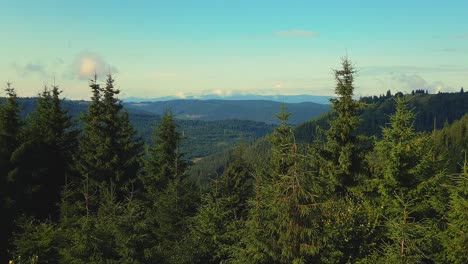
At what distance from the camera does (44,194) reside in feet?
115

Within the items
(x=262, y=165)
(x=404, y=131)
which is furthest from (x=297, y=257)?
(x=262, y=165)

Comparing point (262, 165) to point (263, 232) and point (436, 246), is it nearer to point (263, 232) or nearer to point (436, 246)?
point (436, 246)

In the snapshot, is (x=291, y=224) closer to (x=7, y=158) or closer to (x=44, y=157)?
(x=7, y=158)

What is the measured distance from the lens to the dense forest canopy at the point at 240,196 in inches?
560

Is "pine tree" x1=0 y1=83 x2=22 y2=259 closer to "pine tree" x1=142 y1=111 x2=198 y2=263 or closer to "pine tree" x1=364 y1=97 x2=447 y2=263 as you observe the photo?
"pine tree" x1=142 y1=111 x2=198 y2=263

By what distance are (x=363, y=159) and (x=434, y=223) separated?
279 inches

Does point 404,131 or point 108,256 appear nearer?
point 108,256

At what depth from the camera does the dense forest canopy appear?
14227mm

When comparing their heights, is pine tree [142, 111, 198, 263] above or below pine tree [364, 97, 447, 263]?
below

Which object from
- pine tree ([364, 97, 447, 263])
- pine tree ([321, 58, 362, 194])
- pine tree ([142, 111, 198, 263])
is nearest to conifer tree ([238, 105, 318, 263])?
pine tree ([142, 111, 198, 263])

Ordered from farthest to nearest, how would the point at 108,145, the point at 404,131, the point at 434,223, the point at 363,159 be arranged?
the point at 108,145 → the point at 363,159 → the point at 404,131 → the point at 434,223

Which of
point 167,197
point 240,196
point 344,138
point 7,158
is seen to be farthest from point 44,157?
point 344,138

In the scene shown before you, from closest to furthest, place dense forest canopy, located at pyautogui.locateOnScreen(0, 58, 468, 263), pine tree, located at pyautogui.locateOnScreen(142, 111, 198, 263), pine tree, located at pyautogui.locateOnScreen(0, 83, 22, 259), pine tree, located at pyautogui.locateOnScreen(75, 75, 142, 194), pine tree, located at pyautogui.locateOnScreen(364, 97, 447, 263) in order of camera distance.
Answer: dense forest canopy, located at pyautogui.locateOnScreen(0, 58, 468, 263), pine tree, located at pyautogui.locateOnScreen(364, 97, 447, 263), pine tree, located at pyautogui.locateOnScreen(142, 111, 198, 263), pine tree, located at pyautogui.locateOnScreen(0, 83, 22, 259), pine tree, located at pyautogui.locateOnScreen(75, 75, 142, 194)

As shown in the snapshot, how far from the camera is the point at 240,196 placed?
31797mm
